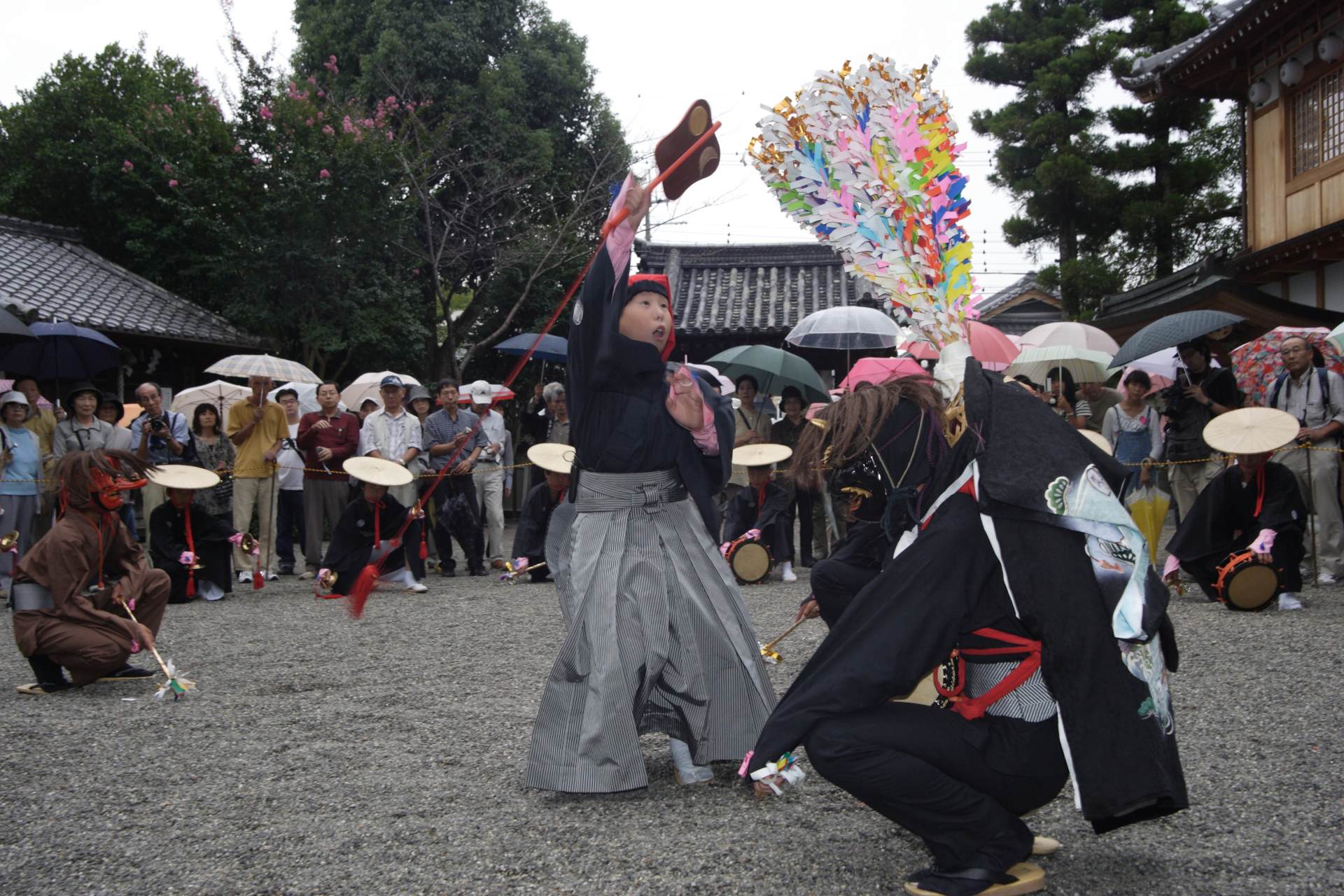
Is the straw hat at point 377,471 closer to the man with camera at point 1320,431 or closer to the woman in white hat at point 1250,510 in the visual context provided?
the woman in white hat at point 1250,510

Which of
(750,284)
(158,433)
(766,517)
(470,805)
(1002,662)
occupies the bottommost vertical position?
(470,805)

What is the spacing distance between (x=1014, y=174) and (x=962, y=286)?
50.2 ft

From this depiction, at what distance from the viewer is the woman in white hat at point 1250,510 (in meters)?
6.96

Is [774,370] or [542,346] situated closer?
[774,370]

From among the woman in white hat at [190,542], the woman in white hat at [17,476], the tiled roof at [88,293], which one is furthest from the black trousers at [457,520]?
the tiled roof at [88,293]

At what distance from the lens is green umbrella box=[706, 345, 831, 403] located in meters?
10.1

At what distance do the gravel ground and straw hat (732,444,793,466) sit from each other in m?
3.03

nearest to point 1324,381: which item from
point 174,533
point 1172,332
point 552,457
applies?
point 1172,332

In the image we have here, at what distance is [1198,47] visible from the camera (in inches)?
485

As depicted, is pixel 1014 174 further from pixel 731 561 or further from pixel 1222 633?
pixel 1222 633

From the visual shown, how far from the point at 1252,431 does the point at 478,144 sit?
1179 cm

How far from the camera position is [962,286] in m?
2.77

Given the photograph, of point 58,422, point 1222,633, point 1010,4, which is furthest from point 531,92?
point 1222,633

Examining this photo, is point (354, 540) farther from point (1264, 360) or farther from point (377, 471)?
point (1264, 360)
